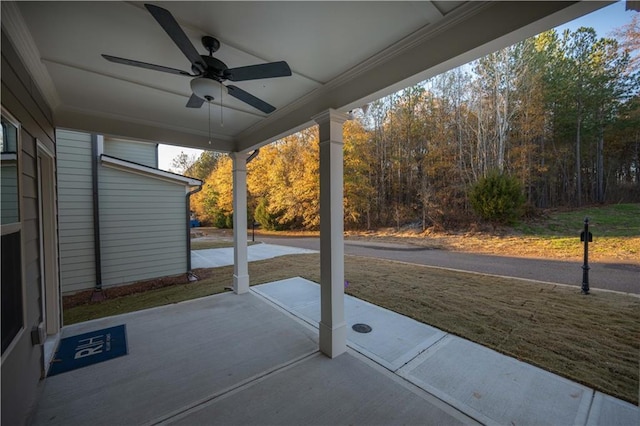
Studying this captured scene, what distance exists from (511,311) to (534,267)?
11.8ft

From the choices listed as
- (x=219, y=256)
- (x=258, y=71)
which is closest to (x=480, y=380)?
(x=258, y=71)

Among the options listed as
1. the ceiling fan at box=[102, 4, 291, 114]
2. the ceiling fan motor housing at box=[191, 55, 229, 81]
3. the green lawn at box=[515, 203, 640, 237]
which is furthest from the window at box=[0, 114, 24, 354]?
the green lawn at box=[515, 203, 640, 237]

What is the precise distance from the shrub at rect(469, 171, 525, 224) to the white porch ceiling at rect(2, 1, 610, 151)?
10.1 m

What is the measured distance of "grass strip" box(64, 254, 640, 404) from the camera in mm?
2219

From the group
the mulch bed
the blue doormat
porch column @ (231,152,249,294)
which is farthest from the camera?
the mulch bed

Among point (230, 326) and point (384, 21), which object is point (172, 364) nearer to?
point (230, 326)

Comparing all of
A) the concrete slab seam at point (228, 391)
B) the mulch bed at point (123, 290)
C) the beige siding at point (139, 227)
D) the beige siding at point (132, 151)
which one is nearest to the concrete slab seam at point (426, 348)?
the concrete slab seam at point (228, 391)

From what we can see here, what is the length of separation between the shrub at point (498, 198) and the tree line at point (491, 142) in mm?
444

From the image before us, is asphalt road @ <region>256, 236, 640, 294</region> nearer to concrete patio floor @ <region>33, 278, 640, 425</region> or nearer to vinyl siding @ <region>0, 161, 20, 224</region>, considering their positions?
concrete patio floor @ <region>33, 278, 640, 425</region>

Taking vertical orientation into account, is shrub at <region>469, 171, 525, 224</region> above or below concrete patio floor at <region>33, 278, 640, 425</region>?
above

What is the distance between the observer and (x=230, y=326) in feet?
10.2

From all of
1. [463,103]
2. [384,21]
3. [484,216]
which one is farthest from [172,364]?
[463,103]

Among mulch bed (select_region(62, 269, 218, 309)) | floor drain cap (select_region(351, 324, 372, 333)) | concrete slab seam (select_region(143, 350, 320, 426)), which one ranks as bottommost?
mulch bed (select_region(62, 269, 218, 309))

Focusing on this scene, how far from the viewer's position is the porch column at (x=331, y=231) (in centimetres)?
244
